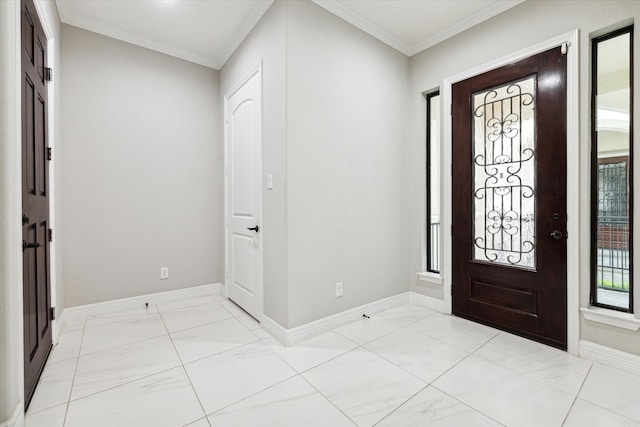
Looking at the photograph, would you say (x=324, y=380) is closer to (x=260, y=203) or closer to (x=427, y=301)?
(x=260, y=203)

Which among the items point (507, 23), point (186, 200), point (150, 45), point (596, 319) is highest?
point (150, 45)

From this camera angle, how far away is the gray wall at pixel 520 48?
6.57ft

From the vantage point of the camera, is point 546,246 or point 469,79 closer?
point 546,246

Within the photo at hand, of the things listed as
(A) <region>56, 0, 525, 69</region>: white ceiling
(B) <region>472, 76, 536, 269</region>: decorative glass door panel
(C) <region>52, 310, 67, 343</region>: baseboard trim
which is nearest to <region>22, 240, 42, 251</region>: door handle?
(C) <region>52, 310, 67, 343</region>: baseboard trim

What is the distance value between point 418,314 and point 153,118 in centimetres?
347

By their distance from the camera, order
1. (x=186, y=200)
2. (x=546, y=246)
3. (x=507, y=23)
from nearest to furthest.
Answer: (x=546, y=246), (x=507, y=23), (x=186, y=200)

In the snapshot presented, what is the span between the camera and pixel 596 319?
80.7 inches

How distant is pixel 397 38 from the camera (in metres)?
3.04

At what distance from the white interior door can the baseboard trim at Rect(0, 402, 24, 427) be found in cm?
155

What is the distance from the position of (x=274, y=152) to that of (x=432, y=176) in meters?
1.79

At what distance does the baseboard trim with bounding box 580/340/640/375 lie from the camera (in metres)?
1.90

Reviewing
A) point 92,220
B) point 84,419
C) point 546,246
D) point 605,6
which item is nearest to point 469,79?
point 605,6

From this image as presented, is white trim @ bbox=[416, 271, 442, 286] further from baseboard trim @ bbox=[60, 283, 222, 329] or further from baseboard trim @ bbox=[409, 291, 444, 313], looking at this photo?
baseboard trim @ bbox=[60, 283, 222, 329]

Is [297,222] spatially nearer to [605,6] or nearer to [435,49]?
[435,49]
